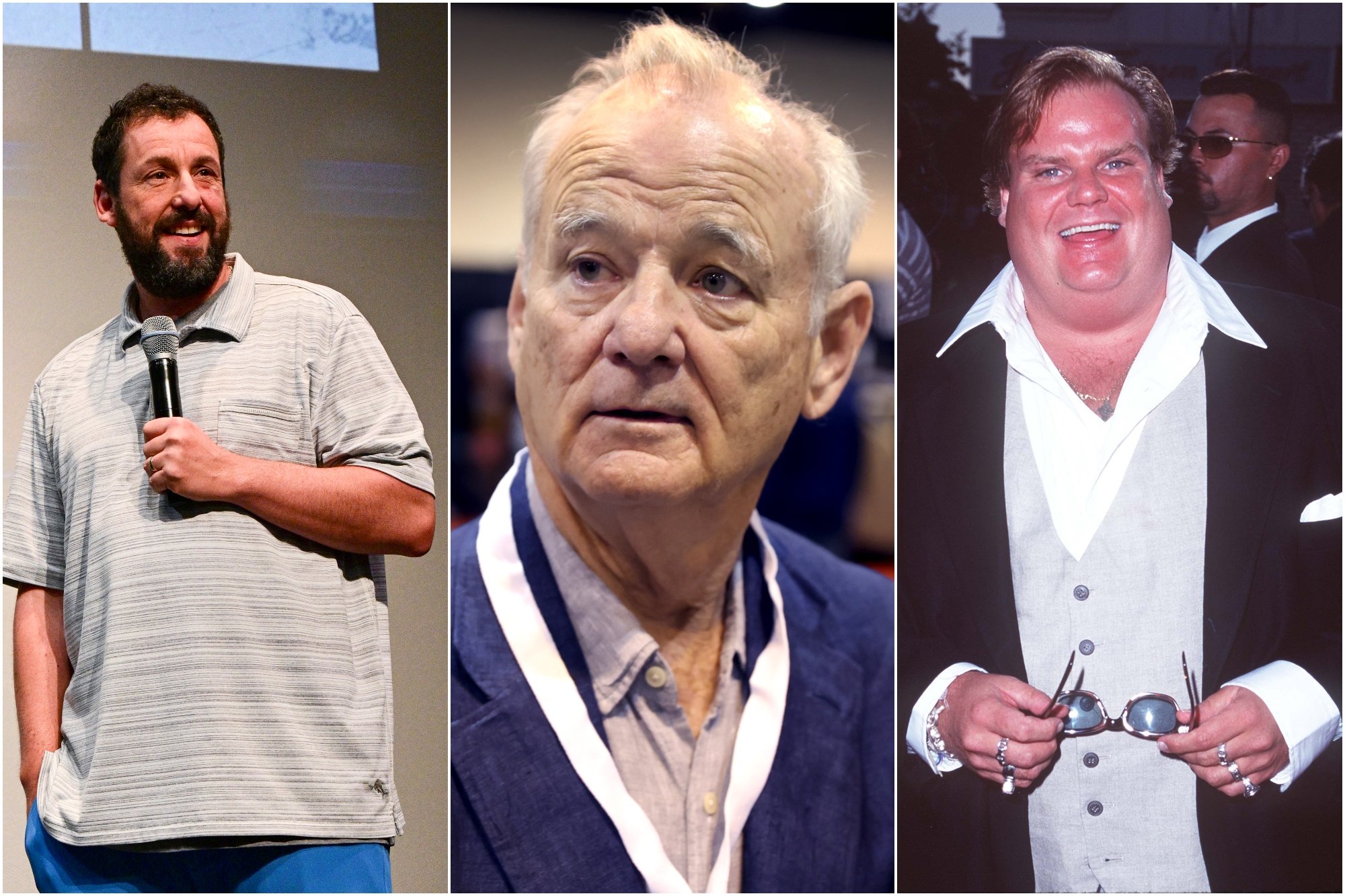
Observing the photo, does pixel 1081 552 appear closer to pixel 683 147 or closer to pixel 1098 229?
pixel 1098 229

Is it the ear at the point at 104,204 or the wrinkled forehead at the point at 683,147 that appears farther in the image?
the ear at the point at 104,204

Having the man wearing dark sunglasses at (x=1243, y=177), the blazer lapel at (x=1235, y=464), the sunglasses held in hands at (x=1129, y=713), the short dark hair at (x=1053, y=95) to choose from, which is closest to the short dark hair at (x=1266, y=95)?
→ the man wearing dark sunglasses at (x=1243, y=177)

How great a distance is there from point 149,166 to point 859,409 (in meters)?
1.75

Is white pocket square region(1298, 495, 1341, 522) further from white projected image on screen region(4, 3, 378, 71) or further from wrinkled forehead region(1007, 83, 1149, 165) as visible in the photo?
white projected image on screen region(4, 3, 378, 71)

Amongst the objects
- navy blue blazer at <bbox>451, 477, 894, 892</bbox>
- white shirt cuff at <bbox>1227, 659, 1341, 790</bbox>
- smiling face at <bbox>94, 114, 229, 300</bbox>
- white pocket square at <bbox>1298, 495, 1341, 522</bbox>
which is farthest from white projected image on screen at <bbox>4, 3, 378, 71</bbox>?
white shirt cuff at <bbox>1227, 659, 1341, 790</bbox>

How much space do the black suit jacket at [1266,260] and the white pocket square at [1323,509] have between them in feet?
1.68

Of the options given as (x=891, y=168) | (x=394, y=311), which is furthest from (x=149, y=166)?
(x=891, y=168)

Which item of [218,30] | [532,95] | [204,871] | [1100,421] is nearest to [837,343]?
[1100,421]

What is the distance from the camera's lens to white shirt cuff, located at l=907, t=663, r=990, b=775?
9.73ft

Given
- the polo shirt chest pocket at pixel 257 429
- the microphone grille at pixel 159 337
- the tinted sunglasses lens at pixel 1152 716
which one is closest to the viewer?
the microphone grille at pixel 159 337

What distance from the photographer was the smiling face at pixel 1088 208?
2.96 m

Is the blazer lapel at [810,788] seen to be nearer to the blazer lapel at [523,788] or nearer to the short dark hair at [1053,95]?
the blazer lapel at [523,788]

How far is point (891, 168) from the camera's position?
2.94 meters

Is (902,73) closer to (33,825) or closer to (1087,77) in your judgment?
(1087,77)
